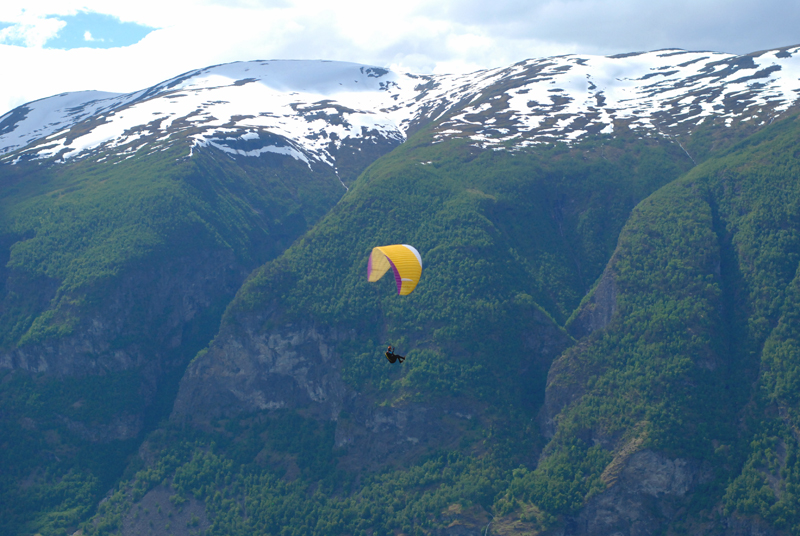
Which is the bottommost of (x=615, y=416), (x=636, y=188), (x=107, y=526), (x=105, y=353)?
(x=107, y=526)

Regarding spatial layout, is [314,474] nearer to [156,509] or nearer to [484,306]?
[156,509]

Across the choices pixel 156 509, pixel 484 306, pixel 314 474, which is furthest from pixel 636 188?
pixel 156 509

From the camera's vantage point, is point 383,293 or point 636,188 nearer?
point 383,293

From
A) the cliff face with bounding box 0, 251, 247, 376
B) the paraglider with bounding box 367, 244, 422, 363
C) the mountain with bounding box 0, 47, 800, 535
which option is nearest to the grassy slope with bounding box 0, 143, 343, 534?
the cliff face with bounding box 0, 251, 247, 376

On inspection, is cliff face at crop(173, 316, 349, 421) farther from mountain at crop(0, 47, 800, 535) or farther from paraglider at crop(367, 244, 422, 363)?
paraglider at crop(367, 244, 422, 363)

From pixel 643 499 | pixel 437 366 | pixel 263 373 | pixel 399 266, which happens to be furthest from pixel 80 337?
pixel 643 499

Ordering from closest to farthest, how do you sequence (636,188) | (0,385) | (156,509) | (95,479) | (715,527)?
(715,527) → (156,509) → (95,479) → (0,385) → (636,188)

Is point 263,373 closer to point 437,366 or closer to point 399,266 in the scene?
point 437,366
